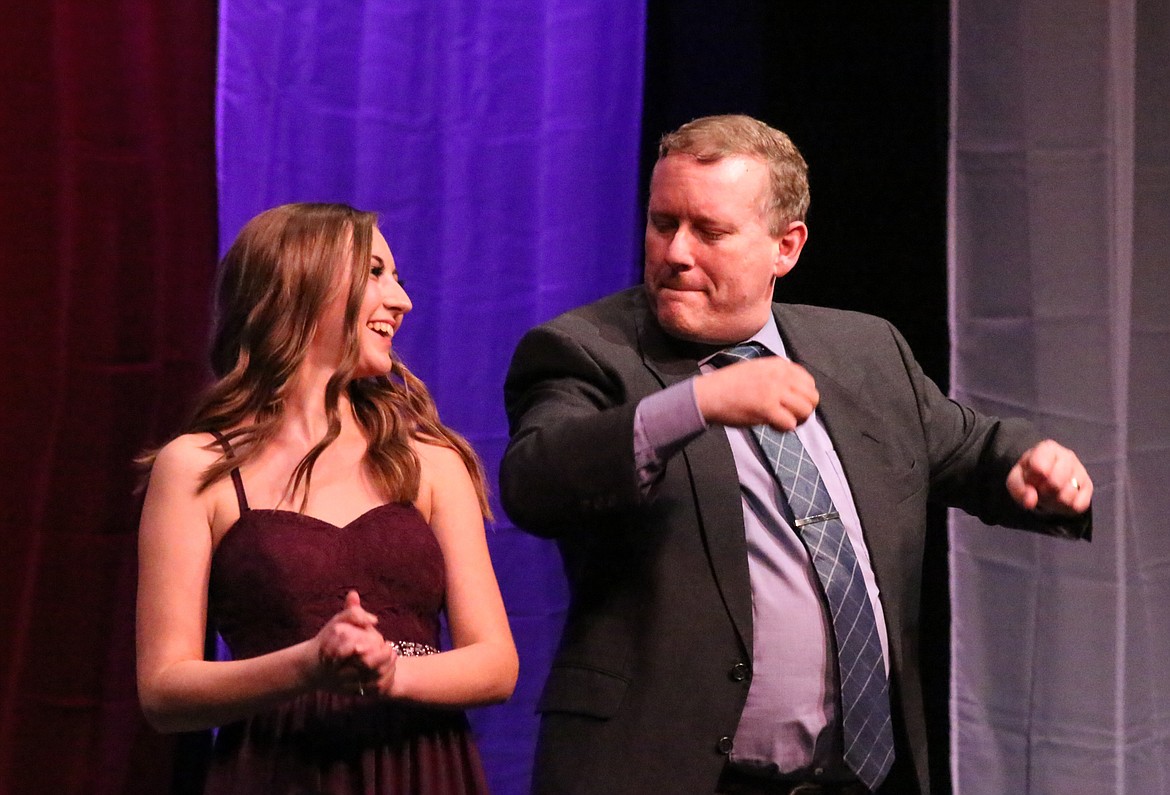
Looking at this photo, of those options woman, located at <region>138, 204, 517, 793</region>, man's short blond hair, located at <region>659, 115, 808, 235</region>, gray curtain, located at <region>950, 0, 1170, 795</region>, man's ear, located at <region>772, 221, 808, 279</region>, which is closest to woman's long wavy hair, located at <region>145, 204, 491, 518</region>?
woman, located at <region>138, 204, 517, 793</region>

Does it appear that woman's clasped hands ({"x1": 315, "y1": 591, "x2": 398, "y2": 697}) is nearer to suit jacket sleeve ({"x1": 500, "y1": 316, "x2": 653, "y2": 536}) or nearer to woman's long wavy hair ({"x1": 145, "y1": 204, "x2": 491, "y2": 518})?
suit jacket sleeve ({"x1": 500, "y1": 316, "x2": 653, "y2": 536})

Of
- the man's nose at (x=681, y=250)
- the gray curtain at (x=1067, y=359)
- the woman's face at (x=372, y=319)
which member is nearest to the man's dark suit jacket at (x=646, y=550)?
the man's nose at (x=681, y=250)

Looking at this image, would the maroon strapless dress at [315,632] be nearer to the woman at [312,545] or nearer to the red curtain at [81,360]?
the woman at [312,545]

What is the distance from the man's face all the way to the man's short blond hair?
0.01 metres

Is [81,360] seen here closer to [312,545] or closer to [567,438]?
[312,545]

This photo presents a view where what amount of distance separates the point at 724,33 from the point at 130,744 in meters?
1.67

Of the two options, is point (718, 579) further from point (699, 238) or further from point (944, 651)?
point (944, 651)

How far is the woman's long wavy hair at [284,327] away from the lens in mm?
1938

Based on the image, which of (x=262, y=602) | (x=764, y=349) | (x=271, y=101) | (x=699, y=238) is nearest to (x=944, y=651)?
(x=764, y=349)

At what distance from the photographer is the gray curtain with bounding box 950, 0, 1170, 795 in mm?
2646

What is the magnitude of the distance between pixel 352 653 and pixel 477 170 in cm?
127

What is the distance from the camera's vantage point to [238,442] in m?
1.91

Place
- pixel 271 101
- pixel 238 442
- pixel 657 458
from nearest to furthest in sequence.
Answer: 1. pixel 657 458
2. pixel 238 442
3. pixel 271 101

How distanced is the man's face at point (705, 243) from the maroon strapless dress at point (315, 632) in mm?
489
